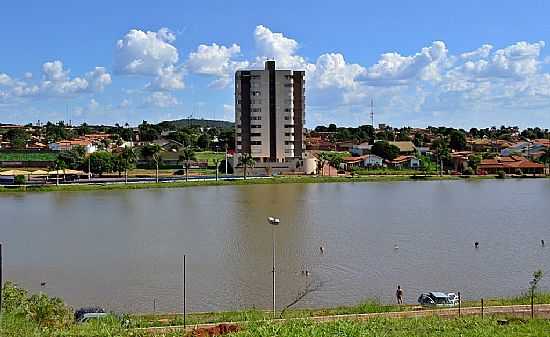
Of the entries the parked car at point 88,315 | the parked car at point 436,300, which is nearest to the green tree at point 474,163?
the parked car at point 436,300

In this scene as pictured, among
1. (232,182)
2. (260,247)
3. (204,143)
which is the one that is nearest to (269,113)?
(232,182)

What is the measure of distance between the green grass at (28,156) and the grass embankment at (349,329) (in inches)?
2049

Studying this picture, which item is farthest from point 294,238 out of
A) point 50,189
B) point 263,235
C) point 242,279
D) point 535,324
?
point 50,189

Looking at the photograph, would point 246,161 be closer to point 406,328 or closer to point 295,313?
point 295,313

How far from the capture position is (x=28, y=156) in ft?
200

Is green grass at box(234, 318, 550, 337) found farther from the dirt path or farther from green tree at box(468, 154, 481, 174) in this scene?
green tree at box(468, 154, 481, 174)

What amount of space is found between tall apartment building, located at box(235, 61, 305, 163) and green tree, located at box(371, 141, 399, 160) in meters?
14.6

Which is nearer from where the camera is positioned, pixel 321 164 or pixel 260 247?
pixel 260 247

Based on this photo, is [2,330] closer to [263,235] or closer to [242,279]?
[242,279]

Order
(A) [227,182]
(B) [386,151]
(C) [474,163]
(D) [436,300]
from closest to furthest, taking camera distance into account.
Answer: (D) [436,300], (A) [227,182], (C) [474,163], (B) [386,151]

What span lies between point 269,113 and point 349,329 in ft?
150

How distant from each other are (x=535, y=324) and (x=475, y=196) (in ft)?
99.1

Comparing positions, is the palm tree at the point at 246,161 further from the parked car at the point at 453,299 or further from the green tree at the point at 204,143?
the parked car at the point at 453,299

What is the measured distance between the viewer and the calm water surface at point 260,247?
15.4 m
